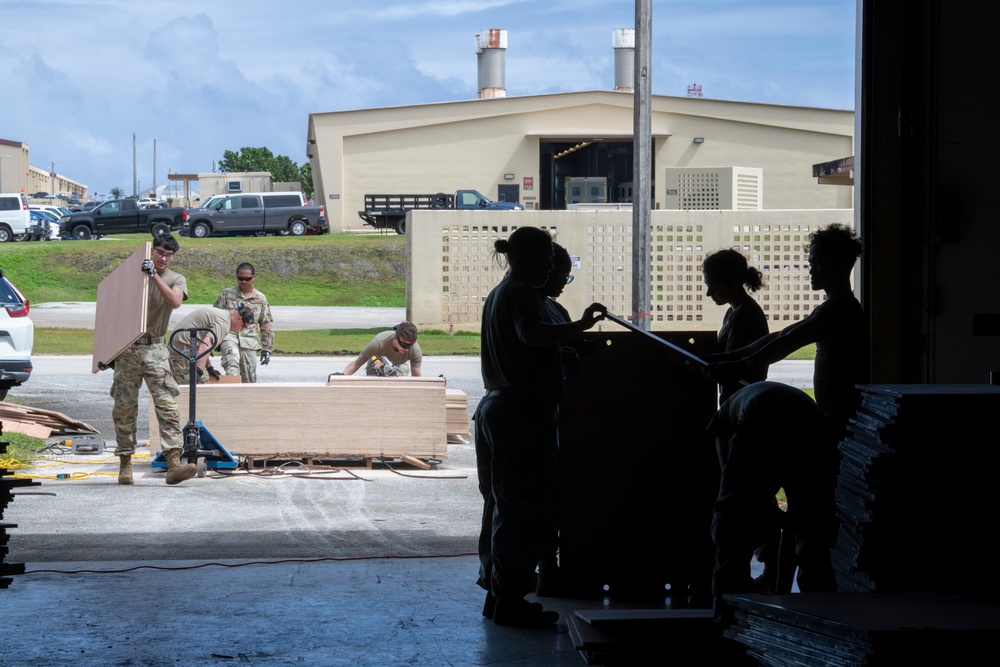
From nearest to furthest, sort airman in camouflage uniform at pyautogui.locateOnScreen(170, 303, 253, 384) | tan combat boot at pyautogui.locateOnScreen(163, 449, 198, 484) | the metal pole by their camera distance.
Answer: tan combat boot at pyautogui.locateOnScreen(163, 449, 198, 484) < airman in camouflage uniform at pyautogui.locateOnScreen(170, 303, 253, 384) < the metal pole

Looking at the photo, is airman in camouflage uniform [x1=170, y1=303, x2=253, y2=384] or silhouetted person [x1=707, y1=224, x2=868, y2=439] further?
airman in camouflage uniform [x1=170, y1=303, x2=253, y2=384]

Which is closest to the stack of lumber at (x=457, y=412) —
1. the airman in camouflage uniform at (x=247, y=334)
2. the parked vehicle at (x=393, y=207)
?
the airman in camouflage uniform at (x=247, y=334)

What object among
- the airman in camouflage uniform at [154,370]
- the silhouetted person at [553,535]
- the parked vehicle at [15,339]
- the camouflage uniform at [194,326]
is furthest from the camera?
the parked vehicle at [15,339]

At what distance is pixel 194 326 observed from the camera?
10852 millimetres

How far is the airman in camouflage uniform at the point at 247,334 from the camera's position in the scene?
464 inches

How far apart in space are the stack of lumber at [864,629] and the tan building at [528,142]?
133 ft

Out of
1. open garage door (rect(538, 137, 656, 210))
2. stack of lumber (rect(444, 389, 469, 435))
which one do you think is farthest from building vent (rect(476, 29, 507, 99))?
stack of lumber (rect(444, 389, 469, 435))

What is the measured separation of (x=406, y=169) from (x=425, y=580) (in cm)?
3898

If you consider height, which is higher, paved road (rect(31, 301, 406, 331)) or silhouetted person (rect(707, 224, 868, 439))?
silhouetted person (rect(707, 224, 868, 439))

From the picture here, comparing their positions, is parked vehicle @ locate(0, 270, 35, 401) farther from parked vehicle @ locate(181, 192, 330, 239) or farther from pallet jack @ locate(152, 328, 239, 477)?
parked vehicle @ locate(181, 192, 330, 239)

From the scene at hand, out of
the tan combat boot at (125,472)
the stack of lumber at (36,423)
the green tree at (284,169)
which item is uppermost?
the green tree at (284,169)

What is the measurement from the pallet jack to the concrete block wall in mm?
14292

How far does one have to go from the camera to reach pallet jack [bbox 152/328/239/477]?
9.78 meters

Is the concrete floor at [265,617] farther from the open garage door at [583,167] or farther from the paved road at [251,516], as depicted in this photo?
the open garage door at [583,167]
